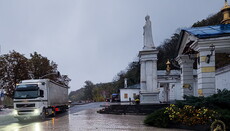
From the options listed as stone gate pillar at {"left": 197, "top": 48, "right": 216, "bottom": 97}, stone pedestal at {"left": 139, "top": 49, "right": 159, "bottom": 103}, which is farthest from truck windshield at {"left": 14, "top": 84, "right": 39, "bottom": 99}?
stone gate pillar at {"left": 197, "top": 48, "right": 216, "bottom": 97}

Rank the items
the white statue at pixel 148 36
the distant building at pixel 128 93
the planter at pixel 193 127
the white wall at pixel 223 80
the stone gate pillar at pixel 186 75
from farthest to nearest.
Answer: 1. the distant building at pixel 128 93
2. the white statue at pixel 148 36
3. the white wall at pixel 223 80
4. the stone gate pillar at pixel 186 75
5. the planter at pixel 193 127

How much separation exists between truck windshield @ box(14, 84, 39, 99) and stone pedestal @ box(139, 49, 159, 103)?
394 inches

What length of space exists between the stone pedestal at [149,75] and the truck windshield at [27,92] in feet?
32.8

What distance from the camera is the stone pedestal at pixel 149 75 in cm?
2345

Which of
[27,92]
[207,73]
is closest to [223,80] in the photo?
[207,73]

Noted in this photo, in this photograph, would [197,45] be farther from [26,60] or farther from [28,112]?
[26,60]

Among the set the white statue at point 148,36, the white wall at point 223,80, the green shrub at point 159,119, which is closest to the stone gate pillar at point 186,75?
the green shrub at point 159,119

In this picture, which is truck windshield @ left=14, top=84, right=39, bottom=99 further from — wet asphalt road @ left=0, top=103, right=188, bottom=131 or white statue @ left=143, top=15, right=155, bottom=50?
white statue @ left=143, top=15, right=155, bottom=50

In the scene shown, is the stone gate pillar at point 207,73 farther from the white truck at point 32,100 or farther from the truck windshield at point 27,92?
the truck windshield at point 27,92

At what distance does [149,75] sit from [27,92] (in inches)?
458

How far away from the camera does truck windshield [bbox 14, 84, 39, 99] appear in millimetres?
20469

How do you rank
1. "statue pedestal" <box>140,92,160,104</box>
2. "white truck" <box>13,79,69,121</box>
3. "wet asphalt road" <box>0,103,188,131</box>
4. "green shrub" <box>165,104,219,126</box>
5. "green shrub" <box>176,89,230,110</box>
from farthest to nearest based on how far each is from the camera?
"statue pedestal" <box>140,92,160,104</box> → "white truck" <box>13,79,69,121</box> → "wet asphalt road" <box>0,103,188,131</box> → "green shrub" <box>176,89,230,110</box> → "green shrub" <box>165,104,219,126</box>

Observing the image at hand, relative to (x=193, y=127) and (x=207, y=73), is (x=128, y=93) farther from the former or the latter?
(x=193, y=127)

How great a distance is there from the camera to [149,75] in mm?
23844
